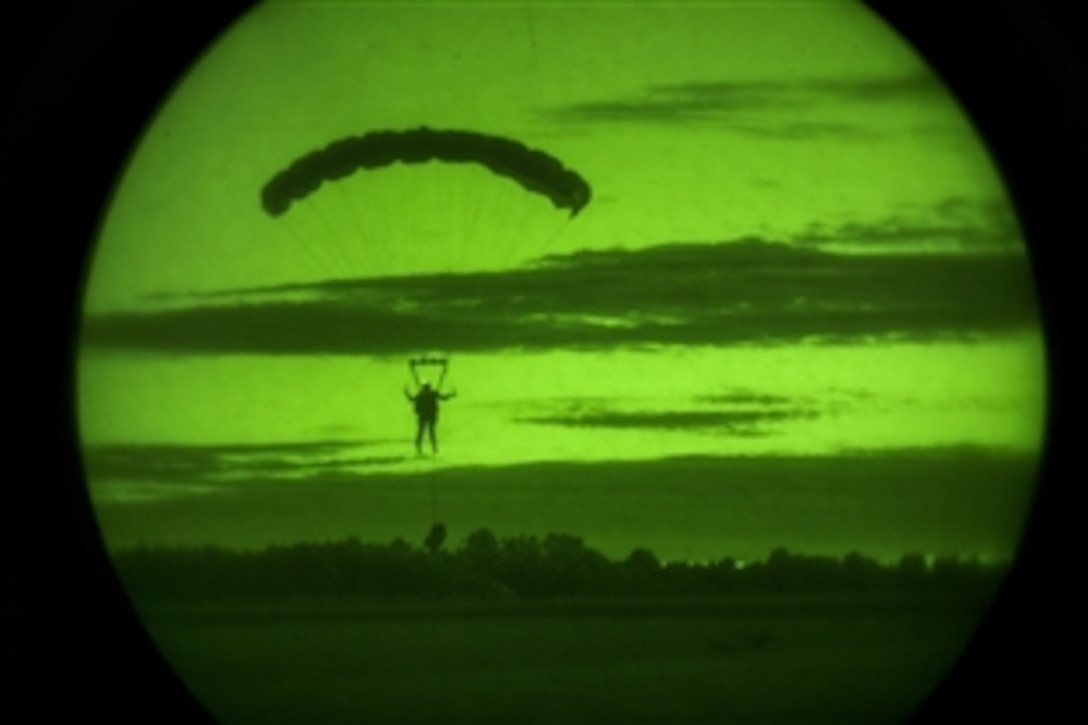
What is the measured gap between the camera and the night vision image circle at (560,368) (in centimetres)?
267

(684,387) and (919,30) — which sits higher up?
(919,30)

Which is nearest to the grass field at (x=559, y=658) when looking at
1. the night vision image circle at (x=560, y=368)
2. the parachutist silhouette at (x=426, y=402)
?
the night vision image circle at (x=560, y=368)

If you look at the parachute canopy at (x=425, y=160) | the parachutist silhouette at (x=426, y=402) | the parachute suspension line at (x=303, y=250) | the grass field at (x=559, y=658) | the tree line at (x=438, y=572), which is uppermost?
the parachute canopy at (x=425, y=160)

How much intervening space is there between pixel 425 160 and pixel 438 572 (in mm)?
476

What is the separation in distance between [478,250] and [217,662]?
0.56m

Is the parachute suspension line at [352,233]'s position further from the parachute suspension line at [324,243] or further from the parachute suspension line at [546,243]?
the parachute suspension line at [546,243]

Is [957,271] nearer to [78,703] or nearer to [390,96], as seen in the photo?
[390,96]

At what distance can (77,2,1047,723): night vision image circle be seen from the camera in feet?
8.77

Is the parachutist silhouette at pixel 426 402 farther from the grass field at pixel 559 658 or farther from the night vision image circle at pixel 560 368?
the grass field at pixel 559 658

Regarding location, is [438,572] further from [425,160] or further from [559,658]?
[425,160]

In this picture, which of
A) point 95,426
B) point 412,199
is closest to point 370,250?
point 412,199

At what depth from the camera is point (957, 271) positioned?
2719 mm

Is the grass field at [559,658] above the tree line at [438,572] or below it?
below

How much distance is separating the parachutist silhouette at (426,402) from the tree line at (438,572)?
0.38ft
